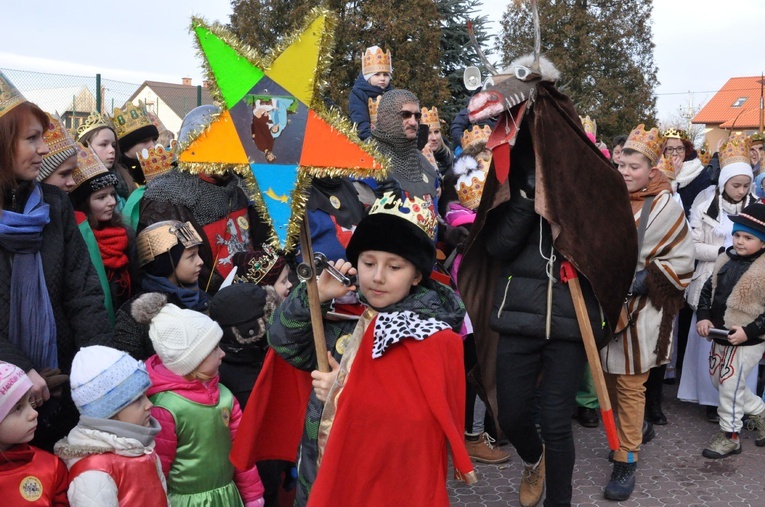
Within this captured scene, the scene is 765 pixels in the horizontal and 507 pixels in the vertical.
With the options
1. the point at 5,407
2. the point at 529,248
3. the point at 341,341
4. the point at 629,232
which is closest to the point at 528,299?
the point at 529,248

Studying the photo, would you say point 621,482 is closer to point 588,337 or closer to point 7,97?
point 588,337

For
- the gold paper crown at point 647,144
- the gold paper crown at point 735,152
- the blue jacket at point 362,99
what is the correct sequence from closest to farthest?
the gold paper crown at point 647,144
the gold paper crown at point 735,152
the blue jacket at point 362,99

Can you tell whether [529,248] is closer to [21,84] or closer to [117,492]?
[117,492]

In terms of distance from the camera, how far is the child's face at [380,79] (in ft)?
27.6

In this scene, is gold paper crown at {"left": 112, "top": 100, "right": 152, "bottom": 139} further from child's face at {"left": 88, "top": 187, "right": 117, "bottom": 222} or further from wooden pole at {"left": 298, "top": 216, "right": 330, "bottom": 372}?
wooden pole at {"left": 298, "top": 216, "right": 330, "bottom": 372}

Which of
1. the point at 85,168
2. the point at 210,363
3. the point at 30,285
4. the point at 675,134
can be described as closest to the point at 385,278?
the point at 210,363

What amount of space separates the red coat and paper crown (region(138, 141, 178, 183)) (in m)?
3.14

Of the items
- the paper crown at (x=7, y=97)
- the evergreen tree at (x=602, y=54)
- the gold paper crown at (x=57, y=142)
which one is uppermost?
the evergreen tree at (x=602, y=54)

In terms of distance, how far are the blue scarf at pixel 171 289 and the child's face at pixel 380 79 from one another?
4790 millimetres

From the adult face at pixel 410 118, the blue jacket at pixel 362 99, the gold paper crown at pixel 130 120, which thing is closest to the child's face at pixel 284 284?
the adult face at pixel 410 118

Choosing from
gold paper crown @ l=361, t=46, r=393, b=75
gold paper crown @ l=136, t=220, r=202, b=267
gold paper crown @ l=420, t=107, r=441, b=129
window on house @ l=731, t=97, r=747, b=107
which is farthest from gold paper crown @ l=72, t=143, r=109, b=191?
window on house @ l=731, t=97, r=747, b=107

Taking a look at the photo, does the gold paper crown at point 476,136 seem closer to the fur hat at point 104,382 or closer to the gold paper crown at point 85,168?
the gold paper crown at point 85,168

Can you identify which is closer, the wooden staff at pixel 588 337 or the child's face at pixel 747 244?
the wooden staff at pixel 588 337

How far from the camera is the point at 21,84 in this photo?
390 inches
